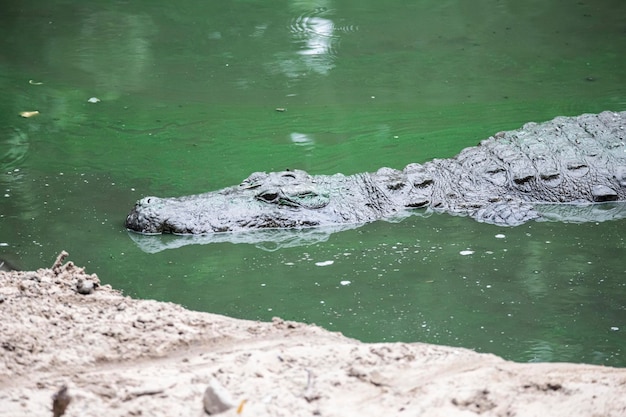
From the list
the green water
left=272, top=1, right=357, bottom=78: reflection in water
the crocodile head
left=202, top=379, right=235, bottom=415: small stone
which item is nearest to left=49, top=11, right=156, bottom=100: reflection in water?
the green water

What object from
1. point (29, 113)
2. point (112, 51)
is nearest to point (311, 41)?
point (112, 51)

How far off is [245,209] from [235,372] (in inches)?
117

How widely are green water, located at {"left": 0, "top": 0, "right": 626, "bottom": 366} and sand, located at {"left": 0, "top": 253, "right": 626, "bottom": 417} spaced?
2.31ft

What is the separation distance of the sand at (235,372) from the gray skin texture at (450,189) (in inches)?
74.5

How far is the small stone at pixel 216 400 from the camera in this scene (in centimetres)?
331

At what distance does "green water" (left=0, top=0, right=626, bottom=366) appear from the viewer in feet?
17.5

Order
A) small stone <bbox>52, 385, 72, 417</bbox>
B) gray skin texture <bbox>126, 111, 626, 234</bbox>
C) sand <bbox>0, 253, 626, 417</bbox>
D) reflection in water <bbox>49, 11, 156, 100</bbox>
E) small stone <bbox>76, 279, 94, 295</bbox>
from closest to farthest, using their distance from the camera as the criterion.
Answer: small stone <bbox>52, 385, 72, 417</bbox>, sand <bbox>0, 253, 626, 417</bbox>, small stone <bbox>76, 279, 94, 295</bbox>, gray skin texture <bbox>126, 111, 626, 234</bbox>, reflection in water <bbox>49, 11, 156, 100</bbox>

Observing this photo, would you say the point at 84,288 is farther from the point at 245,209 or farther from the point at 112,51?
the point at 112,51

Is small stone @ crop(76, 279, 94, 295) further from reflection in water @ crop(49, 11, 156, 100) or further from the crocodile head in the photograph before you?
reflection in water @ crop(49, 11, 156, 100)

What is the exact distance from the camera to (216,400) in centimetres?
333

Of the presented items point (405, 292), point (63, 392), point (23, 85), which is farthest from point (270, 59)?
point (63, 392)

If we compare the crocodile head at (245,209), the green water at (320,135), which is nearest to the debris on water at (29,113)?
the green water at (320,135)

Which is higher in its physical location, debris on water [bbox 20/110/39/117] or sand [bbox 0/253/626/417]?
sand [bbox 0/253/626/417]

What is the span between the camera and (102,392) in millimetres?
3605
